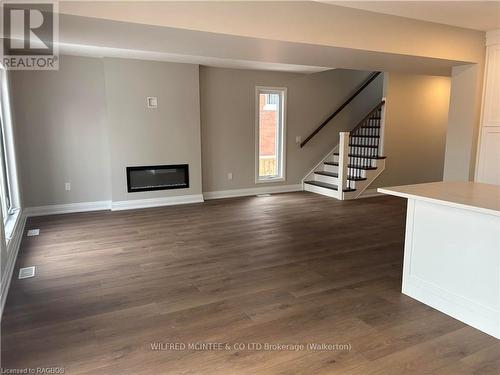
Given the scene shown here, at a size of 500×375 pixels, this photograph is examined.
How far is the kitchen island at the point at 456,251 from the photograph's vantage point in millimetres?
2361

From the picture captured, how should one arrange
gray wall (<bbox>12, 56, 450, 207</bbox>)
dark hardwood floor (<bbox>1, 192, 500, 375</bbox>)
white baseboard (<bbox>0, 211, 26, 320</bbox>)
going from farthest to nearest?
gray wall (<bbox>12, 56, 450, 207</bbox>), white baseboard (<bbox>0, 211, 26, 320</bbox>), dark hardwood floor (<bbox>1, 192, 500, 375</bbox>)

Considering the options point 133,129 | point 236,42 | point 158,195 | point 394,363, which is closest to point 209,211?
point 158,195

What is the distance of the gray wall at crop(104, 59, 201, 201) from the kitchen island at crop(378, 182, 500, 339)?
4266 millimetres

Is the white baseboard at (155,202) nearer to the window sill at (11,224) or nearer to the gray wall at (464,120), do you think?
the window sill at (11,224)

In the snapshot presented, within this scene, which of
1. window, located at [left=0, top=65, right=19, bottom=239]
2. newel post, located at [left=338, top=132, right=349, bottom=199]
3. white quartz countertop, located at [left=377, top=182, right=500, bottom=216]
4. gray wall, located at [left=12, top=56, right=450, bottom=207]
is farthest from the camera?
newel post, located at [left=338, top=132, right=349, bottom=199]

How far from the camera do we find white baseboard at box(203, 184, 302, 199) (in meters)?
6.92

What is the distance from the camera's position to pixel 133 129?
5.93m

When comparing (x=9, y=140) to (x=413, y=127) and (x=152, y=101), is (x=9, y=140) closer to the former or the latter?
(x=152, y=101)

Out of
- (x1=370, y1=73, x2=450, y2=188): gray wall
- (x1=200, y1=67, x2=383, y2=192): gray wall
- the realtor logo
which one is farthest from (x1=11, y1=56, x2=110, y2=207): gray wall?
(x1=370, y1=73, x2=450, y2=188): gray wall

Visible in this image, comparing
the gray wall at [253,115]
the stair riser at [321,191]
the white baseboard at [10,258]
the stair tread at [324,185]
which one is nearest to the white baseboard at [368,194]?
the stair tread at [324,185]

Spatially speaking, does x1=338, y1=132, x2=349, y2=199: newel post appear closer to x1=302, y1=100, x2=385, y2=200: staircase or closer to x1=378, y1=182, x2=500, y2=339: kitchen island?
x1=302, y1=100, x2=385, y2=200: staircase

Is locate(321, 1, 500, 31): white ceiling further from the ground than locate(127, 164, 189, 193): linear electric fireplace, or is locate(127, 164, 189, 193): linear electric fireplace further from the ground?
locate(321, 1, 500, 31): white ceiling

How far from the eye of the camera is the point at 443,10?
11.7 feet

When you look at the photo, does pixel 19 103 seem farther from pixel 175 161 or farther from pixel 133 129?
pixel 175 161
